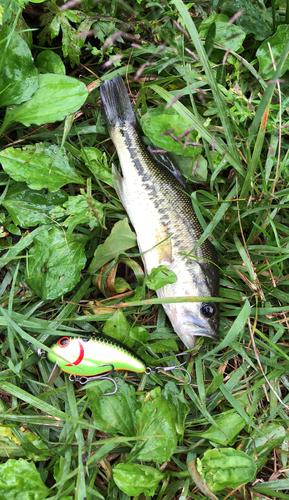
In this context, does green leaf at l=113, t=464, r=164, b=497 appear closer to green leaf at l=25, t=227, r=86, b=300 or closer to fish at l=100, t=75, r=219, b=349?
fish at l=100, t=75, r=219, b=349

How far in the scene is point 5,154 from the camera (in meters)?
2.57

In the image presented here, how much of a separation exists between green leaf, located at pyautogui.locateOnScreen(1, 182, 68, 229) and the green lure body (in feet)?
3.04

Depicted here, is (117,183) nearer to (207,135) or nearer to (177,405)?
(207,135)

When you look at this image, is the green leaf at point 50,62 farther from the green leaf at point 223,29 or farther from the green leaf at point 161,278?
the green leaf at point 161,278

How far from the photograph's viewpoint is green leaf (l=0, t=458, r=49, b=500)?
85.0 inches

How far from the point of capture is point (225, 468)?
2.28m

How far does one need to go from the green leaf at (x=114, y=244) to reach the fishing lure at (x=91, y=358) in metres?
0.58

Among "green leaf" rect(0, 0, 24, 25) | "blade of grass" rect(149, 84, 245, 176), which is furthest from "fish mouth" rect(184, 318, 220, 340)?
"green leaf" rect(0, 0, 24, 25)

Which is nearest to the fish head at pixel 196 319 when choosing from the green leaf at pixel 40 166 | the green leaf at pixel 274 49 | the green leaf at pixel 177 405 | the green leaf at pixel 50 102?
the green leaf at pixel 177 405

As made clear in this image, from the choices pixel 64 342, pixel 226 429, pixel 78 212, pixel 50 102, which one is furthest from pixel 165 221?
pixel 226 429

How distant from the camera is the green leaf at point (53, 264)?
257 centimetres

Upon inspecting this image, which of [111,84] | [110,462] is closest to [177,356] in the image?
[110,462]

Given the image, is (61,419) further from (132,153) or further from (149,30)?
(149,30)

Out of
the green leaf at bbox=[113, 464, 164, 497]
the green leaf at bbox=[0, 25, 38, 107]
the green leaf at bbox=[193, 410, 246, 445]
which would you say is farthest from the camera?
the green leaf at bbox=[0, 25, 38, 107]
